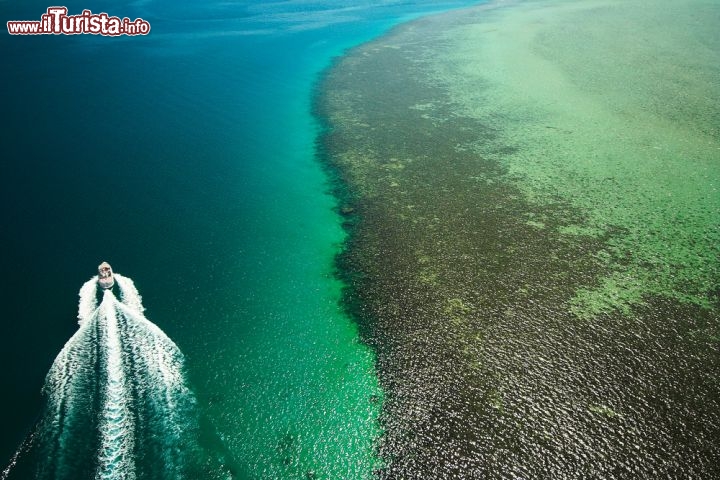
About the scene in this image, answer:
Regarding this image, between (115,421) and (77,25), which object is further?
(77,25)

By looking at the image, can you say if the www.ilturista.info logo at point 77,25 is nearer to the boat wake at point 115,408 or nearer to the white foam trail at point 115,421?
the boat wake at point 115,408

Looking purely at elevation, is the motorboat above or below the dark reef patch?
above

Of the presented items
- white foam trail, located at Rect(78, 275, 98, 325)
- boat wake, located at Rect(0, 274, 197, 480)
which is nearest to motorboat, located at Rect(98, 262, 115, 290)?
white foam trail, located at Rect(78, 275, 98, 325)

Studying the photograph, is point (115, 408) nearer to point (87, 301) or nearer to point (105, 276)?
point (87, 301)

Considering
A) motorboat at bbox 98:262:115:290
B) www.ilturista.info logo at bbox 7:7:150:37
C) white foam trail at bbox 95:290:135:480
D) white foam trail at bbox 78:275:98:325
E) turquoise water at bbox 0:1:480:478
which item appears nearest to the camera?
white foam trail at bbox 95:290:135:480

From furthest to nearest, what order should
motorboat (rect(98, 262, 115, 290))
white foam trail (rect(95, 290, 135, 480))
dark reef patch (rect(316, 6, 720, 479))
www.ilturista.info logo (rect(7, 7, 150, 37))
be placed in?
1. www.ilturista.info logo (rect(7, 7, 150, 37))
2. motorboat (rect(98, 262, 115, 290))
3. dark reef patch (rect(316, 6, 720, 479))
4. white foam trail (rect(95, 290, 135, 480))

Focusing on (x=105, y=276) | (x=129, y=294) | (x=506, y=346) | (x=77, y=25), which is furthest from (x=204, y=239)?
(x=77, y=25)

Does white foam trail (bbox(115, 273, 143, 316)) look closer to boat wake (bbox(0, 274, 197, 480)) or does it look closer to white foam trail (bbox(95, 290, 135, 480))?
boat wake (bbox(0, 274, 197, 480))
